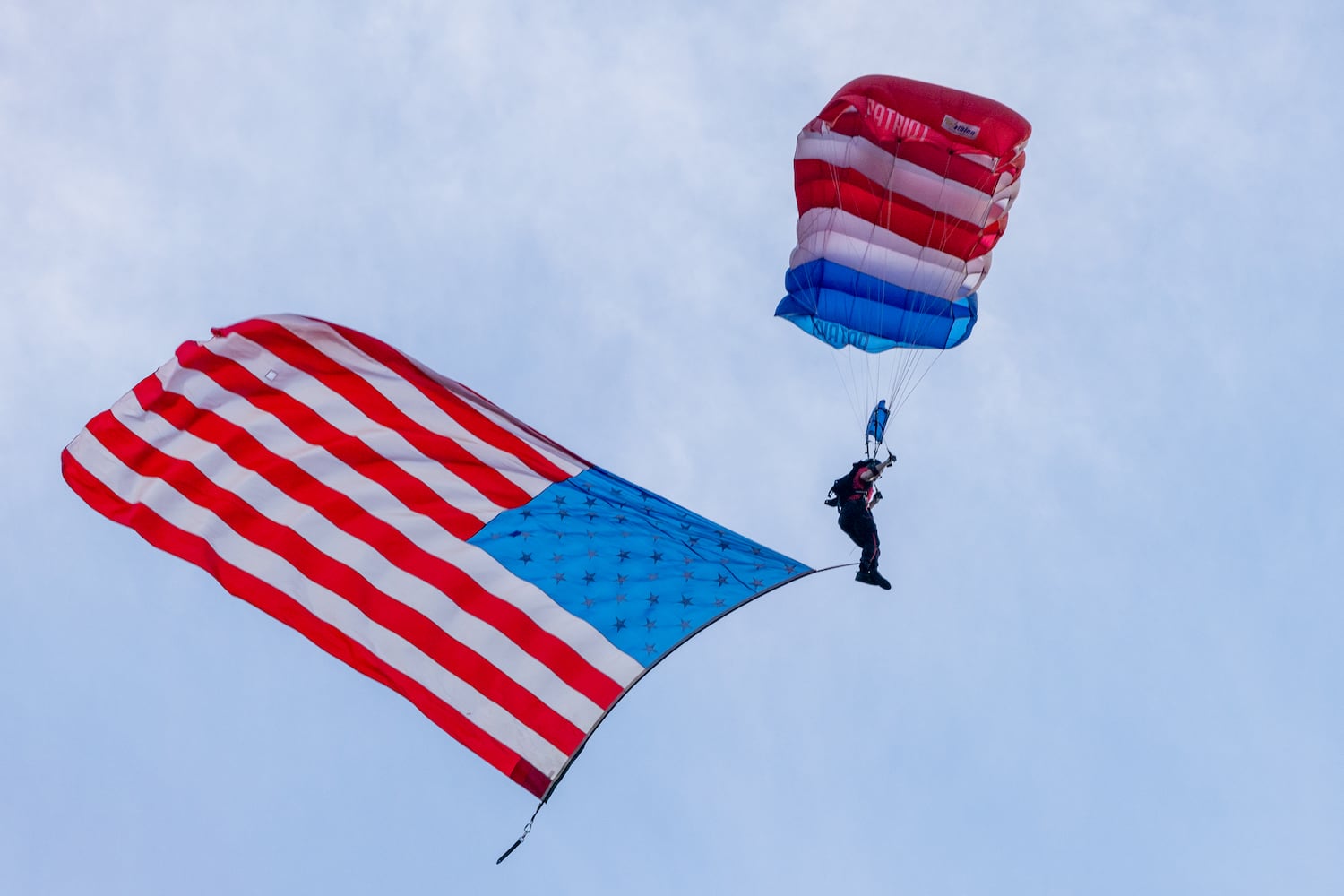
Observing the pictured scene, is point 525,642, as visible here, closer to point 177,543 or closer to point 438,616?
point 438,616

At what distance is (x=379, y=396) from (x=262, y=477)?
105cm

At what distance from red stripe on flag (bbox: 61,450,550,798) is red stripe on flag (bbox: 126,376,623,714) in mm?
599

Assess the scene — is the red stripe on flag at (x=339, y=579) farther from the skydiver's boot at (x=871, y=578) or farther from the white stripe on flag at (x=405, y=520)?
the skydiver's boot at (x=871, y=578)

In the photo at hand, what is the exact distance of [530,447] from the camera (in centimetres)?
1248

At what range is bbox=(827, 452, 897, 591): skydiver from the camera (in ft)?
47.7

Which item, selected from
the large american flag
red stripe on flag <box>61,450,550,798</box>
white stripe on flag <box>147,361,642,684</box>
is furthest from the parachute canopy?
red stripe on flag <box>61,450,550,798</box>

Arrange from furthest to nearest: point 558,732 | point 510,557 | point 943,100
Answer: point 943,100, point 510,557, point 558,732

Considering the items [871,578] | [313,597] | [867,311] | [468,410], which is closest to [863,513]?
[871,578]

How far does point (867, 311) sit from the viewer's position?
15.3 m

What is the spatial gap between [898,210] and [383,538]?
565 cm

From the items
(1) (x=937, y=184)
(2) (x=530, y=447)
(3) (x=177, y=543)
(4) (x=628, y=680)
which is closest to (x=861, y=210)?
(1) (x=937, y=184)

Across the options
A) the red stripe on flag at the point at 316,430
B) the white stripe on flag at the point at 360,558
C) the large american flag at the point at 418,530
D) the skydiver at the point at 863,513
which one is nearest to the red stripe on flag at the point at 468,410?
the large american flag at the point at 418,530

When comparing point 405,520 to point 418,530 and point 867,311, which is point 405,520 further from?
point 867,311

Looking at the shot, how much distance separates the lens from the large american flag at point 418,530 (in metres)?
11.3
